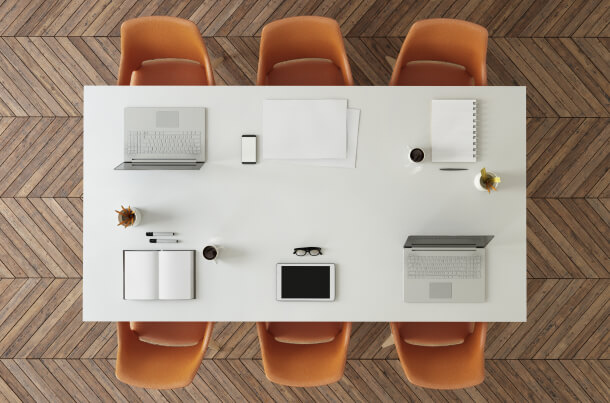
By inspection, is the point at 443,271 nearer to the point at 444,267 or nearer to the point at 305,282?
the point at 444,267

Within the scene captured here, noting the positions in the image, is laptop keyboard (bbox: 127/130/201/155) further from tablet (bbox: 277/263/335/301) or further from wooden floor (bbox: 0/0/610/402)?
wooden floor (bbox: 0/0/610/402)

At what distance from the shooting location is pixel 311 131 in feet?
6.80

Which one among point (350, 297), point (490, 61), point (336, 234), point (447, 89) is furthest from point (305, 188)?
point (490, 61)

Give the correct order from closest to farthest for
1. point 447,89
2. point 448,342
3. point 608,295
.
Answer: point 447,89 < point 448,342 < point 608,295

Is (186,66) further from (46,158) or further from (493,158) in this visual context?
(493,158)

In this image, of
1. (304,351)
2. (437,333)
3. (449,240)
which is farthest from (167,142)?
(437,333)

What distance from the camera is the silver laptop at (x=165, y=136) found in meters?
2.08

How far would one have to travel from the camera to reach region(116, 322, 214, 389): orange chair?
7.05ft

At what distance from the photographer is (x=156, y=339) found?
2379 mm

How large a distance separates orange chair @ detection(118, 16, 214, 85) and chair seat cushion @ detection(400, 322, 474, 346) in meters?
1.88

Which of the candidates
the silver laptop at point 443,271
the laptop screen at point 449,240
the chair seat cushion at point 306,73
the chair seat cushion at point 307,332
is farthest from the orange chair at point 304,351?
the chair seat cushion at point 306,73

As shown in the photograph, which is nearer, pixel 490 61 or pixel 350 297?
pixel 350 297

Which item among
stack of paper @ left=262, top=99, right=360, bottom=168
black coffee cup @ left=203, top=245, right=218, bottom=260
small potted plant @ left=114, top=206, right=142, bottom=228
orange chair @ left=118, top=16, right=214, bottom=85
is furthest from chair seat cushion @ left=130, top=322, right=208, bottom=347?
orange chair @ left=118, top=16, right=214, bottom=85

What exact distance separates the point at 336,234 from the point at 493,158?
0.90 meters
